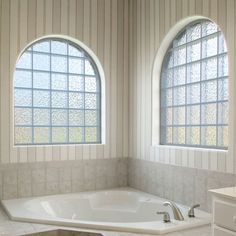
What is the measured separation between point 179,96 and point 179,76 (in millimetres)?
200

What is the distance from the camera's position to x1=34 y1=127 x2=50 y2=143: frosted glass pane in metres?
3.37

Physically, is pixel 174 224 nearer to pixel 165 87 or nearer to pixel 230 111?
pixel 230 111

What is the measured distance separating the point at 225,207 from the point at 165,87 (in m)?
1.74

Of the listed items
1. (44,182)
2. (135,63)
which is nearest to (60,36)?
(135,63)

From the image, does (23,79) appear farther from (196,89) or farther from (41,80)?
(196,89)

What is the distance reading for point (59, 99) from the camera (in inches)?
137

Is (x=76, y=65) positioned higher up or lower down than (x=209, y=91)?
higher up

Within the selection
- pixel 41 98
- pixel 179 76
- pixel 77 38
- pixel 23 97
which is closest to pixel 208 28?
pixel 179 76

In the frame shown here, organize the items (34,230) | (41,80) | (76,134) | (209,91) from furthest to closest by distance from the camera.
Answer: (76,134) → (41,80) → (209,91) → (34,230)

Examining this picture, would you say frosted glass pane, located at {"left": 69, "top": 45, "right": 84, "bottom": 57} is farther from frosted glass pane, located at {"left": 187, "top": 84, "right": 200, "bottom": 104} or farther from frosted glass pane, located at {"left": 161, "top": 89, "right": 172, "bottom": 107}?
frosted glass pane, located at {"left": 187, "top": 84, "right": 200, "bottom": 104}

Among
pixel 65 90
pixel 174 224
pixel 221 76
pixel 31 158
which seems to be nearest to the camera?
pixel 174 224

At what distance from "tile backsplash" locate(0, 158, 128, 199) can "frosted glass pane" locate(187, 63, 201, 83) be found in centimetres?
130

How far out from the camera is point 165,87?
3.35 m

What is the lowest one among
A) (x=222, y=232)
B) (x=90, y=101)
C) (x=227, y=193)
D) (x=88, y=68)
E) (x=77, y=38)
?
(x=222, y=232)
